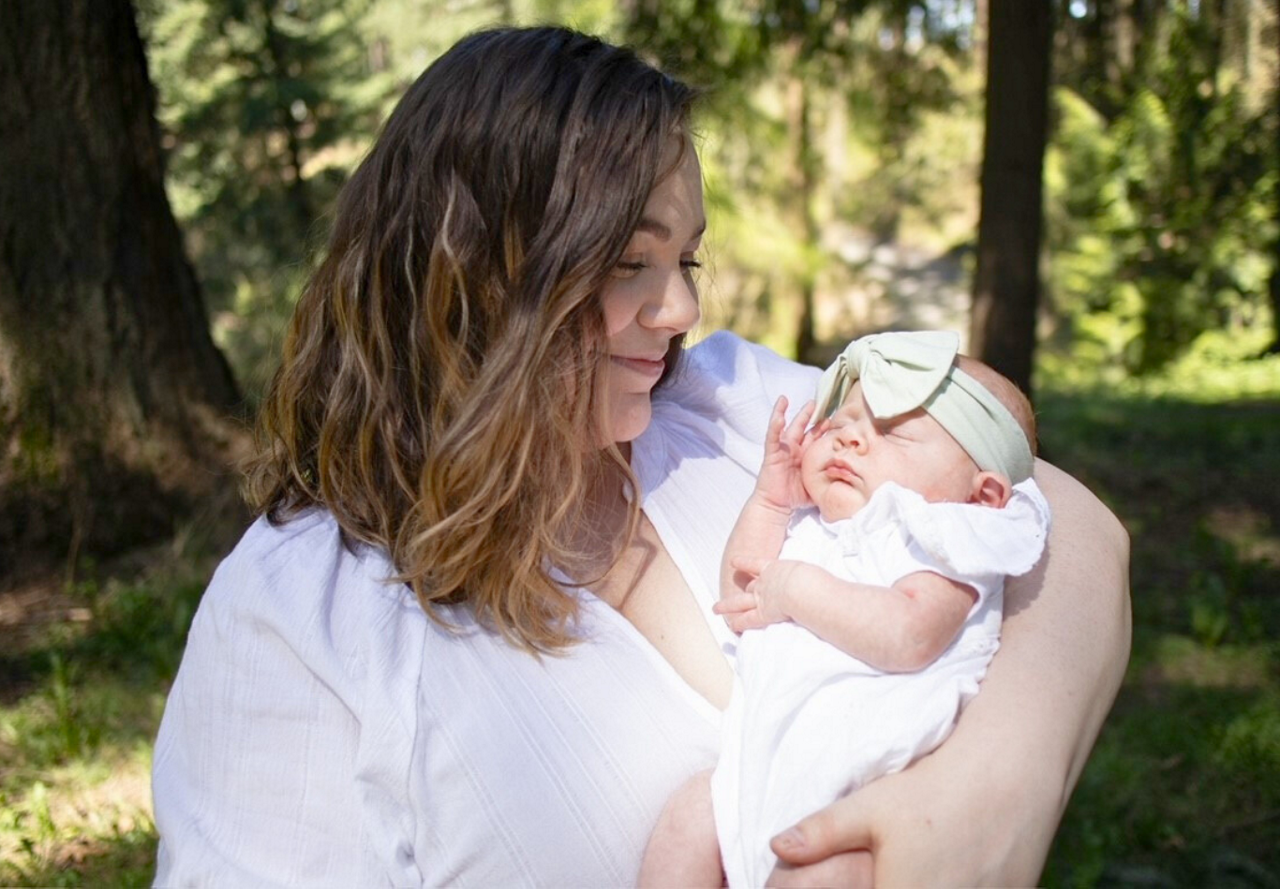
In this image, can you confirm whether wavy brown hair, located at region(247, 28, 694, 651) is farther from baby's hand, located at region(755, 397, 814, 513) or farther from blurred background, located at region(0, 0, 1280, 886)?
blurred background, located at region(0, 0, 1280, 886)

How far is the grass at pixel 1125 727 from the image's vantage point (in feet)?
8.91

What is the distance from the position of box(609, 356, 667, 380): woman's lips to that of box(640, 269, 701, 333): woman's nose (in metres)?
0.07

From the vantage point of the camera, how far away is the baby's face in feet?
5.67

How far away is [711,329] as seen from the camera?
6.71 m

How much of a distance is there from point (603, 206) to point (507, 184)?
0.47 ft

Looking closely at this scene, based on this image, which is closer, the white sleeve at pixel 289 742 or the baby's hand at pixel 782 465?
the white sleeve at pixel 289 742

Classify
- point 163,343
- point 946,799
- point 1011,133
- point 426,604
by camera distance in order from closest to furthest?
point 946,799 → point 426,604 → point 163,343 → point 1011,133

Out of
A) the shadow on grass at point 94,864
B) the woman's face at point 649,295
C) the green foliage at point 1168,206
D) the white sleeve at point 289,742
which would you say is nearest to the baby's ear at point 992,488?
the woman's face at point 649,295

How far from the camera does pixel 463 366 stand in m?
1.77

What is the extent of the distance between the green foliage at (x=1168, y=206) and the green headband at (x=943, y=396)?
9.14m

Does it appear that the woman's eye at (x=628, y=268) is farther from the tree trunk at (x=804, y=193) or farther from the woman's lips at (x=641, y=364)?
the tree trunk at (x=804, y=193)

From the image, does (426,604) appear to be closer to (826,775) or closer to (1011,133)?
(826,775)

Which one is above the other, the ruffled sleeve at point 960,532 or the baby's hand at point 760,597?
the ruffled sleeve at point 960,532

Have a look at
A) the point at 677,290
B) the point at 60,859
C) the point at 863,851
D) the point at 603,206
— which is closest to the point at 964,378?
the point at 677,290
